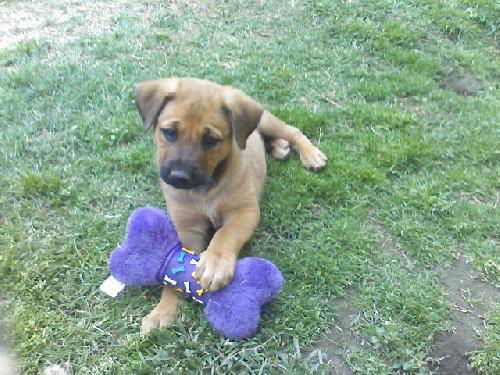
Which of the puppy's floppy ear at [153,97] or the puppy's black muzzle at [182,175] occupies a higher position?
the puppy's floppy ear at [153,97]

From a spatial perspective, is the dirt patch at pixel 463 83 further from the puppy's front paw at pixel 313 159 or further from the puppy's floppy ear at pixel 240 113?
the puppy's floppy ear at pixel 240 113

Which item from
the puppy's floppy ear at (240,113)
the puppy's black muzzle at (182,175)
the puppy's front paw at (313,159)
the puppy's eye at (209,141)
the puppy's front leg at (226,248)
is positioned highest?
the puppy's floppy ear at (240,113)

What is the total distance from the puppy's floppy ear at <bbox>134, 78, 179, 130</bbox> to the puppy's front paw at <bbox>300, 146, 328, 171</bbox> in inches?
54.9

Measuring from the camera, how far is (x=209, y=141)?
11.9 feet

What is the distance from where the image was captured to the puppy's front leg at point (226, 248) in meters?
3.38

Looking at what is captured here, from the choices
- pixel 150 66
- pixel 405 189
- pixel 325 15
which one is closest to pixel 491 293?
pixel 405 189

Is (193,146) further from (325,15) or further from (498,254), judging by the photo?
(325,15)

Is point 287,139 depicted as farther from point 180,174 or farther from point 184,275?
point 184,275

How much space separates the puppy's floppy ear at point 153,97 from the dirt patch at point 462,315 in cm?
199

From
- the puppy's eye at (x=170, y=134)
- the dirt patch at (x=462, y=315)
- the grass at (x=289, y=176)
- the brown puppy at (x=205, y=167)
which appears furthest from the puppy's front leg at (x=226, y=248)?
the dirt patch at (x=462, y=315)

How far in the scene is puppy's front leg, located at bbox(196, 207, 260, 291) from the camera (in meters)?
3.38

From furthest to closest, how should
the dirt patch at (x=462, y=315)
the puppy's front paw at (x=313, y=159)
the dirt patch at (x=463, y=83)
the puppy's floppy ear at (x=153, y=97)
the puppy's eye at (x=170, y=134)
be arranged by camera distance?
the dirt patch at (x=463, y=83) < the puppy's front paw at (x=313, y=159) < the puppy's floppy ear at (x=153, y=97) < the puppy's eye at (x=170, y=134) < the dirt patch at (x=462, y=315)

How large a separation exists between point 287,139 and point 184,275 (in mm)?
1852

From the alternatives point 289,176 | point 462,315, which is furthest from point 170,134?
point 462,315
